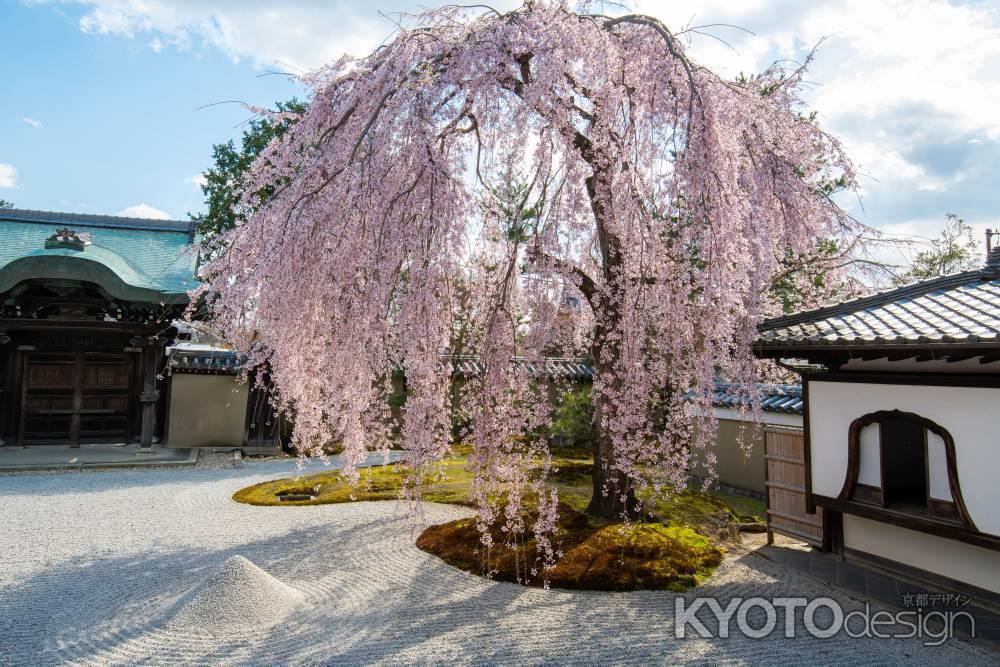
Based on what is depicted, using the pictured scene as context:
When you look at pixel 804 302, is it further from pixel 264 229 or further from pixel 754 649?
pixel 264 229

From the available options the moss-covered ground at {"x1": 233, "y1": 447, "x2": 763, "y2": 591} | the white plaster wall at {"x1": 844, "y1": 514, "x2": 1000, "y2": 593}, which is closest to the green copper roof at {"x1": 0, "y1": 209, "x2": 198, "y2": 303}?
the moss-covered ground at {"x1": 233, "y1": 447, "x2": 763, "y2": 591}

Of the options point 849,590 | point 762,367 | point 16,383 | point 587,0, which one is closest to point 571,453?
point 762,367

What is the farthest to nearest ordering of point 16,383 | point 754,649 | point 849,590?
point 16,383 → point 849,590 → point 754,649

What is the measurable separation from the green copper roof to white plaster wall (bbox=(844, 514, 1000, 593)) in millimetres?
11042

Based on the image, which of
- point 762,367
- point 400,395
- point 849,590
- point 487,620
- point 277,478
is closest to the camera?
point 487,620

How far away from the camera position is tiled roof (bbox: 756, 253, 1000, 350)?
4652 mm

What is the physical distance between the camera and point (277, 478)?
11.6m

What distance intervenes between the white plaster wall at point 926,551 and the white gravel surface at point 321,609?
1021mm

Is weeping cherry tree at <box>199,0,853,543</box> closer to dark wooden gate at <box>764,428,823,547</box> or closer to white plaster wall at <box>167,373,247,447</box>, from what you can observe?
dark wooden gate at <box>764,428,823,547</box>

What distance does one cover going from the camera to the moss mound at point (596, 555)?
5710 millimetres

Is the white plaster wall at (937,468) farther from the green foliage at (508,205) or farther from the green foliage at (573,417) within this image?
the green foliage at (573,417)

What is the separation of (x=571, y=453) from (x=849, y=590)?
8864mm

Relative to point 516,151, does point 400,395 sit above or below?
below

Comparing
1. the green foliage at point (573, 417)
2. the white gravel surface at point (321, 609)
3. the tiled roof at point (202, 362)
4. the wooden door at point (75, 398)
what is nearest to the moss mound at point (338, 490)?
the white gravel surface at point (321, 609)
